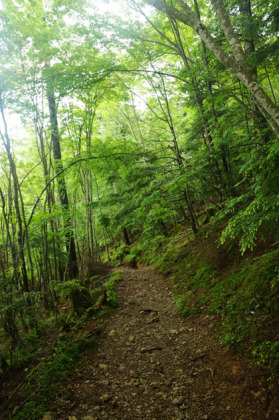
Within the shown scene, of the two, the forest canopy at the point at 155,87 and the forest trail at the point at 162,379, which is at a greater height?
the forest canopy at the point at 155,87

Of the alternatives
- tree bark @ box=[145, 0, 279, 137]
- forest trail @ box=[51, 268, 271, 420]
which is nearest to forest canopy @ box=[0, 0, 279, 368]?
tree bark @ box=[145, 0, 279, 137]

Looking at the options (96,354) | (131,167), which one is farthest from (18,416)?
(131,167)

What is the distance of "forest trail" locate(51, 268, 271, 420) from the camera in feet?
8.56

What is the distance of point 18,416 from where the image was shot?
9.46ft

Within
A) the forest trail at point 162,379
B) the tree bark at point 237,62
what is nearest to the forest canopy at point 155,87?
the tree bark at point 237,62

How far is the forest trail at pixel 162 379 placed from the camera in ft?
8.56

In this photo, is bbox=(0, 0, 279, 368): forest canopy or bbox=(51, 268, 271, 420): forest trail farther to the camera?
bbox=(0, 0, 279, 368): forest canopy

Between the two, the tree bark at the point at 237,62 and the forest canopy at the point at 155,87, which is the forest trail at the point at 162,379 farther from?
the tree bark at the point at 237,62

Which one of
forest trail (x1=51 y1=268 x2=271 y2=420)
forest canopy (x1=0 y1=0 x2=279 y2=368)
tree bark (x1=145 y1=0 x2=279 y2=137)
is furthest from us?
forest canopy (x1=0 y1=0 x2=279 y2=368)

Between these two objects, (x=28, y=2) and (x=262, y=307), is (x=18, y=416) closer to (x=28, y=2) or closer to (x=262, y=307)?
(x=262, y=307)

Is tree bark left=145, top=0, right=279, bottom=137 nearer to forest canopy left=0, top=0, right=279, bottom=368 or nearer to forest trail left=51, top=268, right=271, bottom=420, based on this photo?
forest canopy left=0, top=0, right=279, bottom=368

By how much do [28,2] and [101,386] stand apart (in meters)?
9.47

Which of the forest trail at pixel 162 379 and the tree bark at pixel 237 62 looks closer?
the forest trail at pixel 162 379

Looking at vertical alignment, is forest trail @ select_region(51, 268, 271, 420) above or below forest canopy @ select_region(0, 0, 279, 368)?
below
